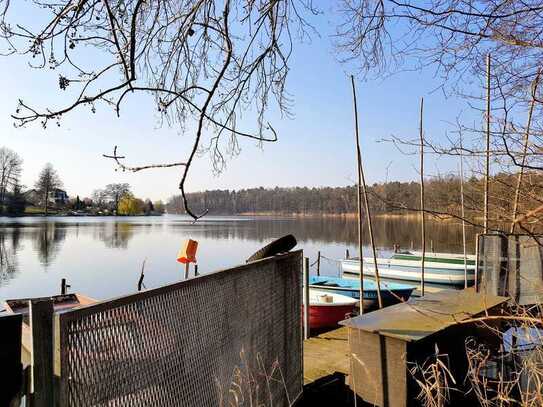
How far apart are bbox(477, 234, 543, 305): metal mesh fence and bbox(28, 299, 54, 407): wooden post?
528 cm

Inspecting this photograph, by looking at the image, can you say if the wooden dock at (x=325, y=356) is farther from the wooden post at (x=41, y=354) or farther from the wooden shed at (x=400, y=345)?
the wooden post at (x=41, y=354)

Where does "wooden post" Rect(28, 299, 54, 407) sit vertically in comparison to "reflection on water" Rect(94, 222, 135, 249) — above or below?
above

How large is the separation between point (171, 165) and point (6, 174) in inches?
2872

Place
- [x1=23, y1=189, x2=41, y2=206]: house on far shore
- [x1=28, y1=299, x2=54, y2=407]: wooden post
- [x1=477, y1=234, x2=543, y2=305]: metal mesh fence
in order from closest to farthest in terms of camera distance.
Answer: [x1=28, y1=299, x2=54, y2=407]: wooden post < [x1=477, y1=234, x2=543, y2=305]: metal mesh fence < [x1=23, y1=189, x2=41, y2=206]: house on far shore

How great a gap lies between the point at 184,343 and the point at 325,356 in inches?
161

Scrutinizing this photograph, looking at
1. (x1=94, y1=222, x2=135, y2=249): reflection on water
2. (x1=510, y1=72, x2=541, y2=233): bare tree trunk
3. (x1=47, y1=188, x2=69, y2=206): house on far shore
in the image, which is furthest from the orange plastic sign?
(x1=47, y1=188, x2=69, y2=206): house on far shore

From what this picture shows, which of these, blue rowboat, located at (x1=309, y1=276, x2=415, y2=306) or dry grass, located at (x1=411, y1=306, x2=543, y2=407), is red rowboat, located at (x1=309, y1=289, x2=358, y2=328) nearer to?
blue rowboat, located at (x1=309, y1=276, x2=415, y2=306)

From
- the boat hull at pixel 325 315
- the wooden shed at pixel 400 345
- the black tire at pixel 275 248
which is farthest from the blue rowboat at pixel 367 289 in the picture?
the black tire at pixel 275 248

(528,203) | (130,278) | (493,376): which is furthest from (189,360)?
(130,278)

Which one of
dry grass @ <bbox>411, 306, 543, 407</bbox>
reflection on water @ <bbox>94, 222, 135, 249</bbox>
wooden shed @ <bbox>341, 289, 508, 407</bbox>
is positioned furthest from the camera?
reflection on water @ <bbox>94, 222, 135, 249</bbox>

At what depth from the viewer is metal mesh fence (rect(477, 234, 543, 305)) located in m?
5.78

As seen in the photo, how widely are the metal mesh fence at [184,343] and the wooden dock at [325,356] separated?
4.65ft

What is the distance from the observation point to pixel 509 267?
5.97 meters

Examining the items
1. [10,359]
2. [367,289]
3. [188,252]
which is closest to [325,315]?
[367,289]
